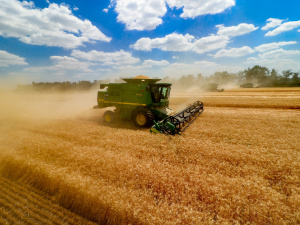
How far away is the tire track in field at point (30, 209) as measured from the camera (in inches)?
106

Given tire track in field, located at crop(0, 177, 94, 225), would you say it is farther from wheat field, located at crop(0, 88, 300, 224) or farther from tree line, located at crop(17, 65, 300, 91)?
tree line, located at crop(17, 65, 300, 91)

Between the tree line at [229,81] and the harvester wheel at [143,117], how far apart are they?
33014 millimetres

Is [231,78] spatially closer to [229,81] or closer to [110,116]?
[229,81]

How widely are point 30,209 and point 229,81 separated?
11329 cm

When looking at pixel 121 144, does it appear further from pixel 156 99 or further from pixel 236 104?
pixel 236 104

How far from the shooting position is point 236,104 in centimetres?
1519

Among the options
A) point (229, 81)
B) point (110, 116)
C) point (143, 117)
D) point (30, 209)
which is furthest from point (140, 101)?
point (229, 81)

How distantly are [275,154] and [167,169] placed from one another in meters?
3.55

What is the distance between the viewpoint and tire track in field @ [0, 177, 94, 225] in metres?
2.68

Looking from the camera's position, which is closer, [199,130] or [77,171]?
[77,171]

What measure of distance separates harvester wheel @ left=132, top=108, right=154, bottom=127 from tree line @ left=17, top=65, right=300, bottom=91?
1300 inches

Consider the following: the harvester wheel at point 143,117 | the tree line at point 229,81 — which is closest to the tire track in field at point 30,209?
the harvester wheel at point 143,117

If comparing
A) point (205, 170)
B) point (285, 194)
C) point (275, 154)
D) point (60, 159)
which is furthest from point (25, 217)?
point (275, 154)

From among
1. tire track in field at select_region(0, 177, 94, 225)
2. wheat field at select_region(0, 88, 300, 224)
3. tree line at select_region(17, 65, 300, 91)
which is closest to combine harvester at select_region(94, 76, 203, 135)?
wheat field at select_region(0, 88, 300, 224)
